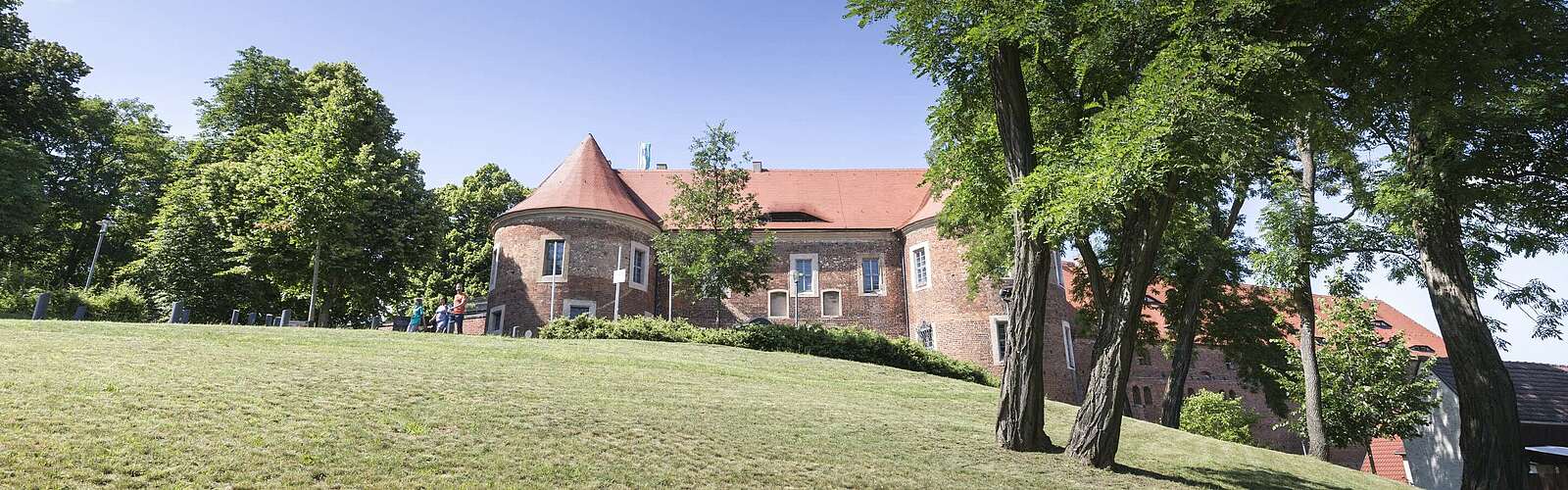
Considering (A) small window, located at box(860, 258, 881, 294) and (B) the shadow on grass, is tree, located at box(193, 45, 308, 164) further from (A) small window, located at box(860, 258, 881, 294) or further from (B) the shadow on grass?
(B) the shadow on grass

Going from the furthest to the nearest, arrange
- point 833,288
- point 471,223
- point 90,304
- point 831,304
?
point 471,223 → point 833,288 → point 831,304 → point 90,304

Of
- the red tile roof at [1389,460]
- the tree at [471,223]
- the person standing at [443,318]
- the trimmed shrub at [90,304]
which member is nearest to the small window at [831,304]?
the person standing at [443,318]

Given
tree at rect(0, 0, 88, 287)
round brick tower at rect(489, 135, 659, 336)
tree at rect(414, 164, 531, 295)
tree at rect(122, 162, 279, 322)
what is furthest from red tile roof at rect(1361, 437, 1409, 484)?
tree at rect(0, 0, 88, 287)

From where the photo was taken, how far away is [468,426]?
9289mm

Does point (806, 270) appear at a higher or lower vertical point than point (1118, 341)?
higher

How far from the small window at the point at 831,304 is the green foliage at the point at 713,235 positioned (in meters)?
5.79

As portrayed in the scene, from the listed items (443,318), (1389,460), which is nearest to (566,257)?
(443,318)

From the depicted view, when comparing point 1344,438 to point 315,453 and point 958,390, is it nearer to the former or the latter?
point 958,390

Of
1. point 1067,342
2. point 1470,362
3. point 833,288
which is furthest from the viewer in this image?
point 833,288

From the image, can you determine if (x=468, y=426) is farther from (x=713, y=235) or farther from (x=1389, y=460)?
(x=1389, y=460)

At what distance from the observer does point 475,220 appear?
37.5 m

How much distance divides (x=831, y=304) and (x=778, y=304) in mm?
2142

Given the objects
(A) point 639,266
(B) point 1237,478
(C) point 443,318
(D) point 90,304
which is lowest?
(B) point 1237,478

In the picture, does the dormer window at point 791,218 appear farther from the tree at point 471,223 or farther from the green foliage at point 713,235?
the tree at point 471,223
